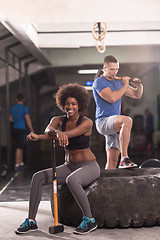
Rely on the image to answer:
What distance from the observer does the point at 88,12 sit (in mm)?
6289

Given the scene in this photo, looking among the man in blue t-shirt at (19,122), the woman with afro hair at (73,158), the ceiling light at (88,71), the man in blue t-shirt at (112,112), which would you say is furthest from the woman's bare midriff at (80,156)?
the ceiling light at (88,71)

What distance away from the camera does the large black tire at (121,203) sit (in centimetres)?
312

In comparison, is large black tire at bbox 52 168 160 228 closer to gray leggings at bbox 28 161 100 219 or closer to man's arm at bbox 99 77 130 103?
gray leggings at bbox 28 161 100 219

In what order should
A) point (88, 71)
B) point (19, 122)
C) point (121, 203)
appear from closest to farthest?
point (121, 203) → point (19, 122) → point (88, 71)

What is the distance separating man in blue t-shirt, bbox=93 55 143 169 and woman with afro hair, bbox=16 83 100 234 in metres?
0.68

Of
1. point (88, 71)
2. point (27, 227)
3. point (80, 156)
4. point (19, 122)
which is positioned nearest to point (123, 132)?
point (80, 156)

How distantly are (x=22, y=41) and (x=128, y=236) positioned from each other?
17.5 feet

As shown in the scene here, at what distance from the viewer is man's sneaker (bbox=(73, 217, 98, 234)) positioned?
2.98 metres

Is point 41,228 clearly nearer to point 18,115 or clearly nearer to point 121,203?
point 121,203

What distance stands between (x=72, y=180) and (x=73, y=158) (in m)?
0.28

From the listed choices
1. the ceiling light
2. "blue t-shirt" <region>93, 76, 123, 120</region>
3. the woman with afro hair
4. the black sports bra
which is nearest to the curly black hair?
the woman with afro hair

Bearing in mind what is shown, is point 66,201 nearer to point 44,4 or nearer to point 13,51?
point 44,4

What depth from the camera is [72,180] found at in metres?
3.04

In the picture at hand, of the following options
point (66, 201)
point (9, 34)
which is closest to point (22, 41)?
point (9, 34)
